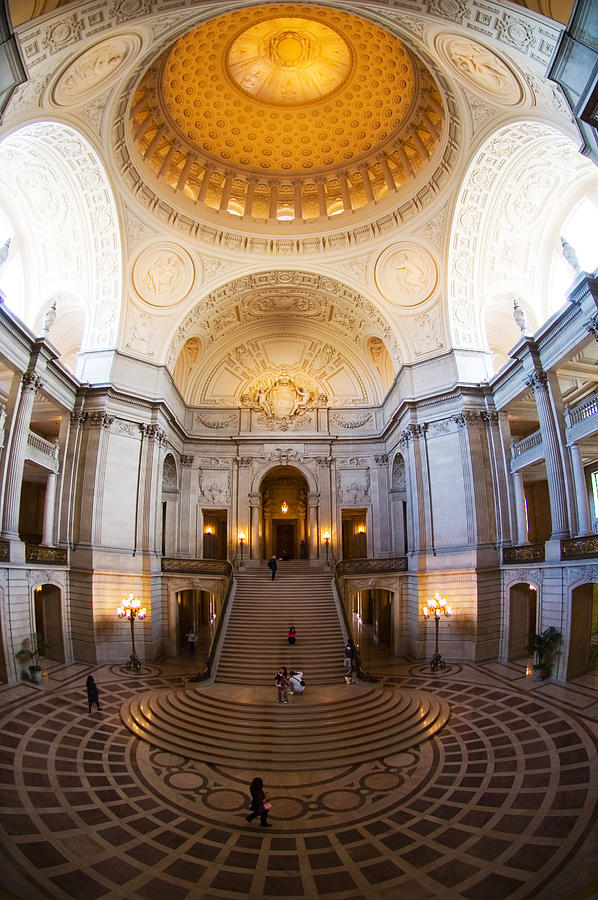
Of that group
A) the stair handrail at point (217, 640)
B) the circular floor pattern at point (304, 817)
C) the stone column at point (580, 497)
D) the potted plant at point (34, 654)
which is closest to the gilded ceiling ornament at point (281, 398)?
the stair handrail at point (217, 640)

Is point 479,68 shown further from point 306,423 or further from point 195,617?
point 195,617

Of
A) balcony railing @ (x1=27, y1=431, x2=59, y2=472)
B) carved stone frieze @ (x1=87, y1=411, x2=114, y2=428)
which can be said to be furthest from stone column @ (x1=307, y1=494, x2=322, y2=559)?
balcony railing @ (x1=27, y1=431, x2=59, y2=472)

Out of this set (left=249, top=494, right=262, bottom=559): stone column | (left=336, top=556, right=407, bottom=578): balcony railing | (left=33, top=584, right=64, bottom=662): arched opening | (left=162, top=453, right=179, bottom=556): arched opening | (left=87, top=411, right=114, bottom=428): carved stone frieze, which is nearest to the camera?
(left=33, top=584, right=64, bottom=662): arched opening

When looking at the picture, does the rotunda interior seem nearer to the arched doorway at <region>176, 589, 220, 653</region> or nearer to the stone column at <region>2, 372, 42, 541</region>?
the stone column at <region>2, 372, 42, 541</region>

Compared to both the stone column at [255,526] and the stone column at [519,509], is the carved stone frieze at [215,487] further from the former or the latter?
the stone column at [519,509]

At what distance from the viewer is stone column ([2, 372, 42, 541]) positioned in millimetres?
17297

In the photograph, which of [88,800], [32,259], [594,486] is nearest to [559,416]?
[594,486]

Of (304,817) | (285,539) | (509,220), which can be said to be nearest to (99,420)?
(285,539)

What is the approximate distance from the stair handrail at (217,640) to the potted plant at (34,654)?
4953mm

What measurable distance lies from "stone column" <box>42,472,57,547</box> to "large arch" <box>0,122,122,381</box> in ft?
16.0

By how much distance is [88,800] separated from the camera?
999cm

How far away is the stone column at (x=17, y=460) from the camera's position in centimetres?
1730

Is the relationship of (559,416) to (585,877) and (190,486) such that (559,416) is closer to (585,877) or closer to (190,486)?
(585,877)

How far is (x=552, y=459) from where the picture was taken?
1797 centimetres
